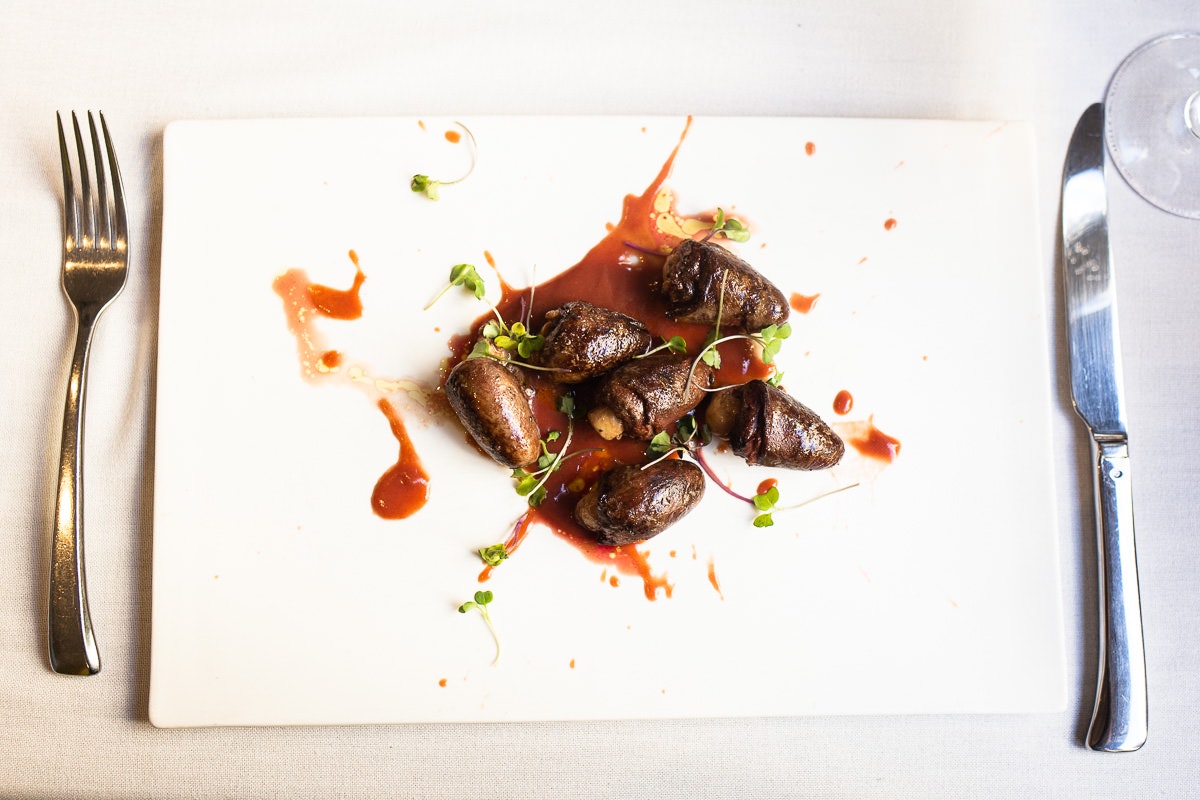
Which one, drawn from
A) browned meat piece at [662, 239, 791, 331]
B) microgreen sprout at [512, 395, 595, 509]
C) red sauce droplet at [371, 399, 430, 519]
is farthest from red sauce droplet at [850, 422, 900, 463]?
red sauce droplet at [371, 399, 430, 519]

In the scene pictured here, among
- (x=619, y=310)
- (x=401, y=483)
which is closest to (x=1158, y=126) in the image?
(x=619, y=310)

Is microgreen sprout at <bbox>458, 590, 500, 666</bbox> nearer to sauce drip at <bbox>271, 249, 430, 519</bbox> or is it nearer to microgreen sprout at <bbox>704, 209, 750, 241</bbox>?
sauce drip at <bbox>271, 249, 430, 519</bbox>

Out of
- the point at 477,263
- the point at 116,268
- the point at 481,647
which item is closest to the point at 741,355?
the point at 477,263

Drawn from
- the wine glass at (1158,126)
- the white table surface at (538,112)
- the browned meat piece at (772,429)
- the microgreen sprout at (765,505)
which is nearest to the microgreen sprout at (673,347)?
the browned meat piece at (772,429)

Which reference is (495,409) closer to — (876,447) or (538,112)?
(538,112)

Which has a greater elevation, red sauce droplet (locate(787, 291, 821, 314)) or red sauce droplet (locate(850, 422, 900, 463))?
red sauce droplet (locate(787, 291, 821, 314))

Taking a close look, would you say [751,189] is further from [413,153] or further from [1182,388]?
[1182,388]
